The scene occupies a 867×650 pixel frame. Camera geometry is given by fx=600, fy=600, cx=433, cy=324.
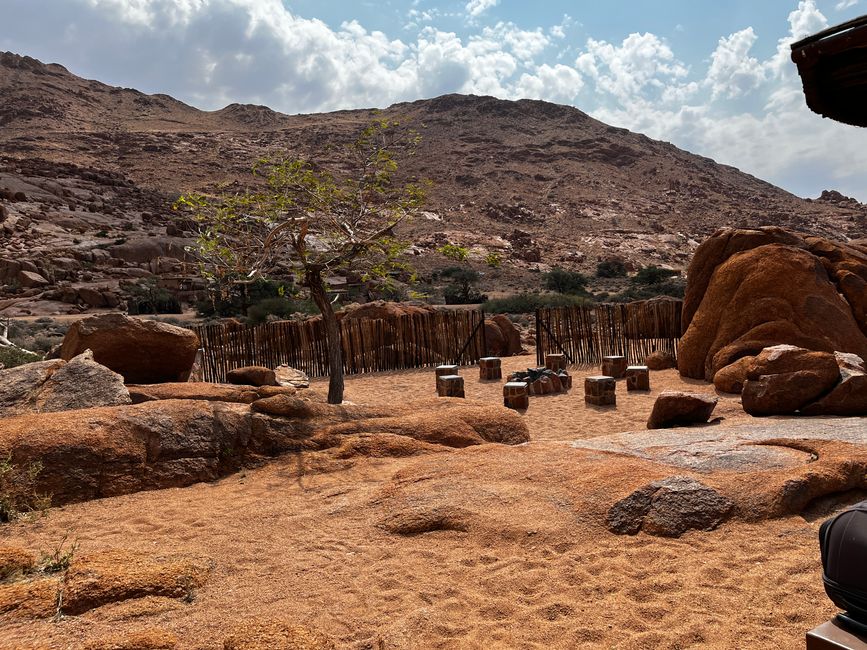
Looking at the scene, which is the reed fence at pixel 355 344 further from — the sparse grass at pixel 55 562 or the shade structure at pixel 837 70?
the shade structure at pixel 837 70

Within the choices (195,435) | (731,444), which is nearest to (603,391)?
(731,444)

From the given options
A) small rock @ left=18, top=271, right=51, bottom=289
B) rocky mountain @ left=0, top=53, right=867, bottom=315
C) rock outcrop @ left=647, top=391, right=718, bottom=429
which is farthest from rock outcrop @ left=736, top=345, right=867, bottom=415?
small rock @ left=18, top=271, right=51, bottom=289

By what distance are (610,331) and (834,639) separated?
12.2 m

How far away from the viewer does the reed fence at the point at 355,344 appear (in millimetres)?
12461

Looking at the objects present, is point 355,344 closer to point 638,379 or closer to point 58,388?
point 638,379

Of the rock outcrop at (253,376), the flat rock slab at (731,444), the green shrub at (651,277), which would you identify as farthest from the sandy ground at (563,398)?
the green shrub at (651,277)

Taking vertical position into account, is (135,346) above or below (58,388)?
above

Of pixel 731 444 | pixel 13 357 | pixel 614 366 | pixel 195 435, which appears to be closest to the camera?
pixel 731 444

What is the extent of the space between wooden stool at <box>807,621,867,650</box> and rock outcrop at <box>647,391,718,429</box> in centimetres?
585

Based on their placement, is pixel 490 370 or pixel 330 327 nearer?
pixel 330 327

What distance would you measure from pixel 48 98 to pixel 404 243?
65193 mm

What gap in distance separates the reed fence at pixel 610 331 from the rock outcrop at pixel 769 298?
199cm

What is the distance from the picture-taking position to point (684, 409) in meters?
6.76

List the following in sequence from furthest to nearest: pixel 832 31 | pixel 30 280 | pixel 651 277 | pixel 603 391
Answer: pixel 651 277 < pixel 30 280 < pixel 603 391 < pixel 832 31
